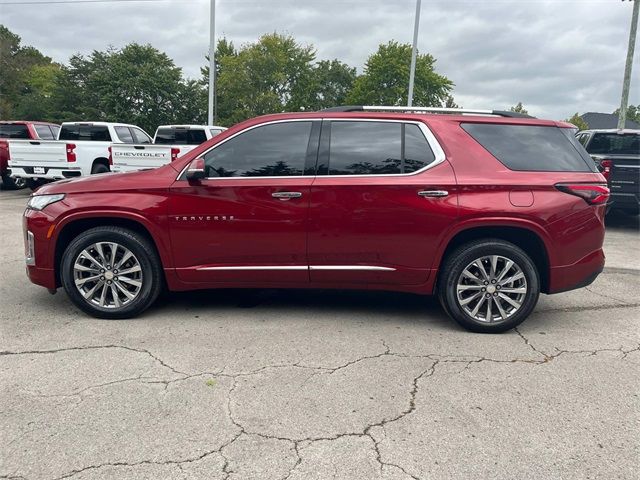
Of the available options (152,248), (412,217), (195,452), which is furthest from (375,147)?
(195,452)

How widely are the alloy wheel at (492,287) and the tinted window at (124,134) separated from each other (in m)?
11.6

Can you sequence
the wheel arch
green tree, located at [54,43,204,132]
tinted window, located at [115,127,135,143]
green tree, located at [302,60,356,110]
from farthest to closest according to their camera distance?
green tree, located at [302,60,356,110] → green tree, located at [54,43,204,132] → tinted window, located at [115,127,135,143] → the wheel arch

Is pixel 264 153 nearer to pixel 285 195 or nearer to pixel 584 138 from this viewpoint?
pixel 285 195

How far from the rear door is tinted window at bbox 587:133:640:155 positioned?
7627 millimetres

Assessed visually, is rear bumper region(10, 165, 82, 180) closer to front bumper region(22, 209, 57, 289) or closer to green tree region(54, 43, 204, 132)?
front bumper region(22, 209, 57, 289)

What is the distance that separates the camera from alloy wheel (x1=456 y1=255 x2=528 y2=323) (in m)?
4.14

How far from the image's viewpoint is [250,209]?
162 inches

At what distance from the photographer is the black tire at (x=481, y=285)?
4125 millimetres

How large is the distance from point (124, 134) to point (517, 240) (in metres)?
12.0

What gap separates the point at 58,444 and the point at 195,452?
715 millimetres

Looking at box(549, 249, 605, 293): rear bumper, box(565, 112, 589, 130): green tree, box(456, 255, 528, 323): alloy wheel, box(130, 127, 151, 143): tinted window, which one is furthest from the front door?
box(565, 112, 589, 130): green tree

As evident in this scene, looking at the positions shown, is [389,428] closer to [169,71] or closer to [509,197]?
[509,197]

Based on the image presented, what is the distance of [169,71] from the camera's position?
3950 centimetres

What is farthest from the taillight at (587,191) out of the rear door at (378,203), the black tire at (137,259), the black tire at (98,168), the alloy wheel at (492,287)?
the black tire at (98,168)
